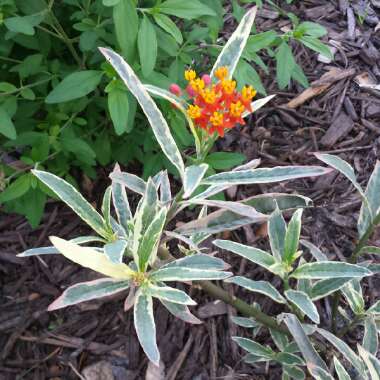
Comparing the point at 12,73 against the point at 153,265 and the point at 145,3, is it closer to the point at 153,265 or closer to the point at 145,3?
the point at 145,3

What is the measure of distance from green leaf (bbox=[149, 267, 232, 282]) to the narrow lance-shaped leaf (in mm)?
292

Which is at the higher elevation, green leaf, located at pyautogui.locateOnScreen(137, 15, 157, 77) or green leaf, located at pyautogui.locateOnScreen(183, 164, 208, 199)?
green leaf, located at pyautogui.locateOnScreen(137, 15, 157, 77)

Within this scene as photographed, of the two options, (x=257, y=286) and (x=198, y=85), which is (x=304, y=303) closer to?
(x=257, y=286)

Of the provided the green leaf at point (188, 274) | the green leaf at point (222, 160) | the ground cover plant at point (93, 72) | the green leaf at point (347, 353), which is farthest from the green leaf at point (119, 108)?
the green leaf at point (347, 353)

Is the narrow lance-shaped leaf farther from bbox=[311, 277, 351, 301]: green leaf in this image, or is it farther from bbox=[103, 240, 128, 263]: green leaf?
bbox=[311, 277, 351, 301]: green leaf

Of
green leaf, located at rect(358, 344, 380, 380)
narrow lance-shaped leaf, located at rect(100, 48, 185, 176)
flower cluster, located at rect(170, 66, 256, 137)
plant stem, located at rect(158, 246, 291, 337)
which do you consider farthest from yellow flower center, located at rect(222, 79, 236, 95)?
green leaf, located at rect(358, 344, 380, 380)

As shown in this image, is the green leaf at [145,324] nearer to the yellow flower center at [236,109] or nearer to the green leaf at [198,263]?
the green leaf at [198,263]

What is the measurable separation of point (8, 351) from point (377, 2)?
10.3 ft

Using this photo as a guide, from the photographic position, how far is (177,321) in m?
2.61

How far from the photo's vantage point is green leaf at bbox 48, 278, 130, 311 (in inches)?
65.1

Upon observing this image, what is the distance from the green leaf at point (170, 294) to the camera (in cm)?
162

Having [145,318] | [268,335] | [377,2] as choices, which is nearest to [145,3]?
[145,318]

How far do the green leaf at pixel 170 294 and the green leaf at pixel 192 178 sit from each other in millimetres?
319

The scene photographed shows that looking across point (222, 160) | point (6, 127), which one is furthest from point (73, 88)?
point (222, 160)
